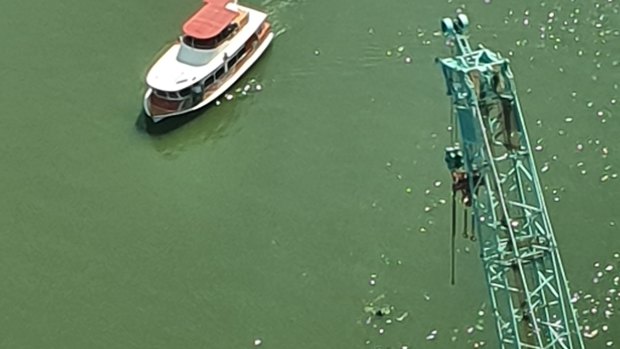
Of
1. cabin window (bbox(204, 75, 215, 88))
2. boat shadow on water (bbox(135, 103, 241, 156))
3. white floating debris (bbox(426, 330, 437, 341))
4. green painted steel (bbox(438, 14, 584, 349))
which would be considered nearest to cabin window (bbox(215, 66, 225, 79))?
cabin window (bbox(204, 75, 215, 88))

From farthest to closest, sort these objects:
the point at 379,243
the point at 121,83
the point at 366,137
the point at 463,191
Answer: the point at 121,83, the point at 366,137, the point at 379,243, the point at 463,191

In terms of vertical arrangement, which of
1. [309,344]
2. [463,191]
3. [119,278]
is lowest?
[309,344]

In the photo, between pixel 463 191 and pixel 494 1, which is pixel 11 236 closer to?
pixel 463 191

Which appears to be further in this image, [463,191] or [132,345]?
[132,345]

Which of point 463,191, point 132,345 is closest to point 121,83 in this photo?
point 132,345

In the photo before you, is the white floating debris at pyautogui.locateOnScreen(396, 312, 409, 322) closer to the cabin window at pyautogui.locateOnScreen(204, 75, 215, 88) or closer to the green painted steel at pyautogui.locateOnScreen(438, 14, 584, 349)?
the green painted steel at pyautogui.locateOnScreen(438, 14, 584, 349)

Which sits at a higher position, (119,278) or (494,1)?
(494,1)

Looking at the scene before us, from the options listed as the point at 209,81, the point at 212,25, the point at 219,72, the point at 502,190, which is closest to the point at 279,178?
the point at 209,81

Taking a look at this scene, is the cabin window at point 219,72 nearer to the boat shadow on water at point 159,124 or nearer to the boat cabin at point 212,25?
the boat cabin at point 212,25
